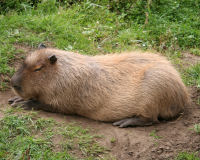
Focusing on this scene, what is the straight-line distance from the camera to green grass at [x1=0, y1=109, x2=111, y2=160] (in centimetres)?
427

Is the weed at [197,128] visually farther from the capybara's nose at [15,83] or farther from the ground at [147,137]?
the capybara's nose at [15,83]

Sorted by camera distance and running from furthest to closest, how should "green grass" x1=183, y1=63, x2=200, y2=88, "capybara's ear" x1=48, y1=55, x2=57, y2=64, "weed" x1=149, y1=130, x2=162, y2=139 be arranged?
"green grass" x1=183, y1=63, x2=200, y2=88 < "capybara's ear" x1=48, y1=55, x2=57, y2=64 < "weed" x1=149, y1=130, x2=162, y2=139

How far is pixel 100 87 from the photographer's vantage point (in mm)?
5391

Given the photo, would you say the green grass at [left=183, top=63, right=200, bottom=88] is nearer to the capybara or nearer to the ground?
the ground

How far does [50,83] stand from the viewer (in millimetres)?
5277

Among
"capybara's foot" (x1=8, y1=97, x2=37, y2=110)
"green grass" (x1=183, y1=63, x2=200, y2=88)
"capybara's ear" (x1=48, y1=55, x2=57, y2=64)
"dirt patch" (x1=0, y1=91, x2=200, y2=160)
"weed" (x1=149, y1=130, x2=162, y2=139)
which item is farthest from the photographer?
"green grass" (x1=183, y1=63, x2=200, y2=88)

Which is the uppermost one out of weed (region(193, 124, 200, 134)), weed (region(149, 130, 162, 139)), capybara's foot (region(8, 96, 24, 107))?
capybara's foot (region(8, 96, 24, 107))

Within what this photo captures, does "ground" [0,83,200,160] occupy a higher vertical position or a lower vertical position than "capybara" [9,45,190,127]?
lower

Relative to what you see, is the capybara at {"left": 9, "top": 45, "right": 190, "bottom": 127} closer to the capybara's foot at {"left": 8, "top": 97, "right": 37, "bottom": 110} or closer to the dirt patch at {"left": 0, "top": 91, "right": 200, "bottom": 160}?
the capybara's foot at {"left": 8, "top": 97, "right": 37, "bottom": 110}

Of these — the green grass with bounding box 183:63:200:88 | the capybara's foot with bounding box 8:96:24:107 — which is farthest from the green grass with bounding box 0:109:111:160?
the green grass with bounding box 183:63:200:88

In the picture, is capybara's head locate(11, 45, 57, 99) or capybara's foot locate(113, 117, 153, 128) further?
capybara's foot locate(113, 117, 153, 128)

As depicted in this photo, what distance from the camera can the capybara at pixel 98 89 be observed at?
207 inches

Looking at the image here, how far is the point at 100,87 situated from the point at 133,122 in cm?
74

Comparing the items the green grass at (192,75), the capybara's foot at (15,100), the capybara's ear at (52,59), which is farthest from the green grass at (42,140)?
the green grass at (192,75)
